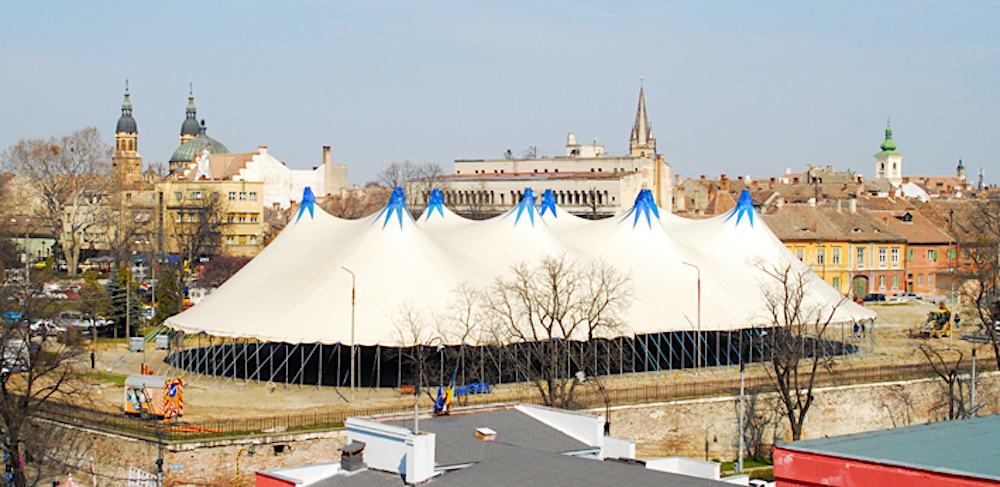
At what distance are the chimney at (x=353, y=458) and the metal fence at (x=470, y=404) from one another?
952 cm

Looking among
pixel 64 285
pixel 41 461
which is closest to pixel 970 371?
pixel 41 461

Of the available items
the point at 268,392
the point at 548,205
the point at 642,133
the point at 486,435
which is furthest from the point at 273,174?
the point at 486,435

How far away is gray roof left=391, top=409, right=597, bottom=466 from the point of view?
2102 centimetres

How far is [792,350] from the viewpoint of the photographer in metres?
37.4

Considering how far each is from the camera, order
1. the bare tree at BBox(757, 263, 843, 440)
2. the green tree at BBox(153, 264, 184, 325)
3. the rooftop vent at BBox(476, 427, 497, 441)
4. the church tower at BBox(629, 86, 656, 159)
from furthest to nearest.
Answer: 1. the church tower at BBox(629, 86, 656, 159)
2. the green tree at BBox(153, 264, 184, 325)
3. the bare tree at BBox(757, 263, 843, 440)
4. the rooftop vent at BBox(476, 427, 497, 441)

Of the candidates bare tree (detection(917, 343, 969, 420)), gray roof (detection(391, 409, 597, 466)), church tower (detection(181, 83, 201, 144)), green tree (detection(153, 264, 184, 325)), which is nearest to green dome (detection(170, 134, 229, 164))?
church tower (detection(181, 83, 201, 144))

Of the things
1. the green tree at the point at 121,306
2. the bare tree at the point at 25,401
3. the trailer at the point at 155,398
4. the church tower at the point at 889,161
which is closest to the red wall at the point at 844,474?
the bare tree at the point at 25,401

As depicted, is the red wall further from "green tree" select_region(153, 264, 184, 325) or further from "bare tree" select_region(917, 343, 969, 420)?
"green tree" select_region(153, 264, 184, 325)

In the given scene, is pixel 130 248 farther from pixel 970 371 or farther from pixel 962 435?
pixel 962 435

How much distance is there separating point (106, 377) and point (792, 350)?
24.8 metres

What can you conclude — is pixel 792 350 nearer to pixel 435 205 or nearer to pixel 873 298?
pixel 435 205

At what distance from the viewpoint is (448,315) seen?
3934cm

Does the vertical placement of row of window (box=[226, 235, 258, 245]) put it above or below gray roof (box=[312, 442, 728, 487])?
above

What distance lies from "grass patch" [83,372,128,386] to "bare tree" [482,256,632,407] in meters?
13.6
